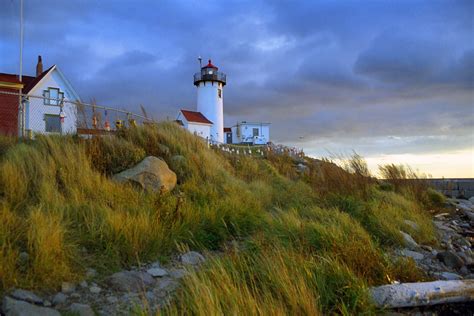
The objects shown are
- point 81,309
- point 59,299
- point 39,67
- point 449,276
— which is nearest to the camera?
point 81,309

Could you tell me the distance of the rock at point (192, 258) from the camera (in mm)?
4539

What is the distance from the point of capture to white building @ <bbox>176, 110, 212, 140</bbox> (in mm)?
37719

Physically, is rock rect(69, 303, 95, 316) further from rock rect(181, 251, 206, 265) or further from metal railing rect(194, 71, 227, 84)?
metal railing rect(194, 71, 227, 84)

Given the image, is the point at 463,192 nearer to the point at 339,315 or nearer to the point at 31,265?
the point at 339,315

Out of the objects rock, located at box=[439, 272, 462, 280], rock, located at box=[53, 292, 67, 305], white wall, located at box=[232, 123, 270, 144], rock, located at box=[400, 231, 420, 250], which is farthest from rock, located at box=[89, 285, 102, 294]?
white wall, located at box=[232, 123, 270, 144]

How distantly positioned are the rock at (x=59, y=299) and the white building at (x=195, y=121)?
1323 inches

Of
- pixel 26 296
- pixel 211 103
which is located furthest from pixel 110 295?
pixel 211 103

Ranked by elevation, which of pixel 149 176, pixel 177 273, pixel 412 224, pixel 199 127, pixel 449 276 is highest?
pixel 199 127

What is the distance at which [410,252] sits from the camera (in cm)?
565

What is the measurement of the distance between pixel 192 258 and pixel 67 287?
1.49 m

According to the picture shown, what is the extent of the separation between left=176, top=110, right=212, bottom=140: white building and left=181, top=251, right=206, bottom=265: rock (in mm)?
32395

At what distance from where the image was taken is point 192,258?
4.65m

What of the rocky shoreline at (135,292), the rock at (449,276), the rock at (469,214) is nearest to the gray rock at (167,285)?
the rocky shoreline at (135,292)

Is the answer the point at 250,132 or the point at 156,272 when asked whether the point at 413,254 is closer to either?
the point at 156,272
